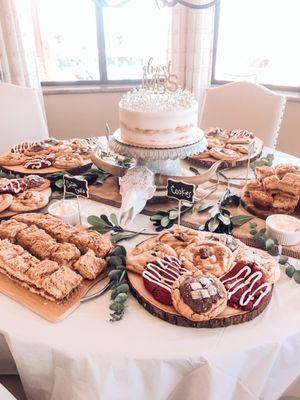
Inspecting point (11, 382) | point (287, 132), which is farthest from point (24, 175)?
point (287, 132)

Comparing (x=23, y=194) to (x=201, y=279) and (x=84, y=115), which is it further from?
(x=84, y=115)

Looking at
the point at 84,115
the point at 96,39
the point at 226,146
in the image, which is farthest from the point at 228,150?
the point at 96,39

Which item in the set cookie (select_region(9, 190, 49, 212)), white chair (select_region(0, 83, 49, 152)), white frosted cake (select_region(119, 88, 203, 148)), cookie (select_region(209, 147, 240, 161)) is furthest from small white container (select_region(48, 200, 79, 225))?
white chair (select_region(0, 83, 49, 152))

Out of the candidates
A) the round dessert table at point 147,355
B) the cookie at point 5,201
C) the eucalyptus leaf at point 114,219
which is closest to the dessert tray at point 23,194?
the cookie at point 5,201

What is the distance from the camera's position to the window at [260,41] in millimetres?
2984

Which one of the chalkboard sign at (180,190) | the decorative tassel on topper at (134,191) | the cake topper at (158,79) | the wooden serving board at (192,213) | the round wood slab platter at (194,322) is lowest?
the wooden serving board at (192,213)

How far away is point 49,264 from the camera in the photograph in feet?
3.20

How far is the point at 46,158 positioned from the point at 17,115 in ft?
2.51

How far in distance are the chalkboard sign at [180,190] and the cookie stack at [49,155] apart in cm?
66

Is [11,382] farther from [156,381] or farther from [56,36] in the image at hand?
[56,36]

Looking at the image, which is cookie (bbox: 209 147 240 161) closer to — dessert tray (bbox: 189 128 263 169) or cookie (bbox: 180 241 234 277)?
dessert tray (bbox: 189 128 263 169)

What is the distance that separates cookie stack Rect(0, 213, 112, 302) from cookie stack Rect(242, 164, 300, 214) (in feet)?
1.99

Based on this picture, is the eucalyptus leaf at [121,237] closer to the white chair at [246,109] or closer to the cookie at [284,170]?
the cookie at [284,170]

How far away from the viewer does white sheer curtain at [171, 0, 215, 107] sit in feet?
9.50
